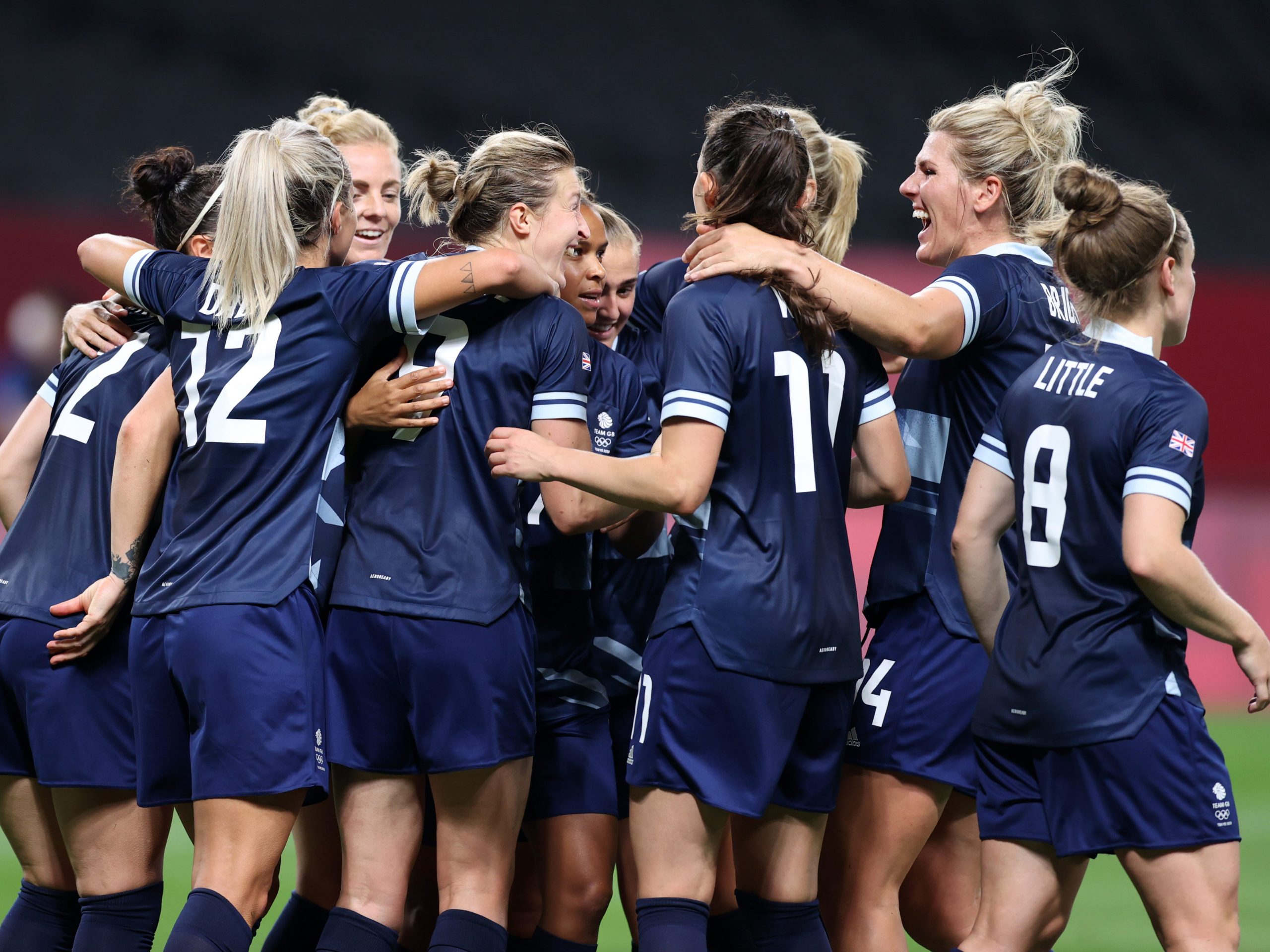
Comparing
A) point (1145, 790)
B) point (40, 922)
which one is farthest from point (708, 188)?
point (40, 922)

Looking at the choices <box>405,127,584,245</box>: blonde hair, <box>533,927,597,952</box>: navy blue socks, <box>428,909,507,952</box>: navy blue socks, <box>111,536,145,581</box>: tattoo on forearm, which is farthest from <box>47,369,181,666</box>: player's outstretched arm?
<box>533,927,597,952</box>: navy blue socks

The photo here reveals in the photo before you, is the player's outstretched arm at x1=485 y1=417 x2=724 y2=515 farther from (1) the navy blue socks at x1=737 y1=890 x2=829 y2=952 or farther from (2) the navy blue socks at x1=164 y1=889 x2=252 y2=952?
(2) the navy blue socks at x1=164 y1=889 x2=252 y2=952

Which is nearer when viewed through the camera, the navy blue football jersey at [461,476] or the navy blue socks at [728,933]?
the navy blue football jersey at [461,476]

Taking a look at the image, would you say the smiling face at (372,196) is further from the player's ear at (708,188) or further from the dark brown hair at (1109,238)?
the dark brown hair at (1109,238)

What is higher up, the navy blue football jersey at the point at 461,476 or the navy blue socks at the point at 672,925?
the navy blue football jersey at the point at 461,476

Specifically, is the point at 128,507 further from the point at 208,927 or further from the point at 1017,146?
the point at 1017,146

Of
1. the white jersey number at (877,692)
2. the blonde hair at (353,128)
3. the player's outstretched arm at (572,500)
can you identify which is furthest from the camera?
the blonde hair at (353,128)

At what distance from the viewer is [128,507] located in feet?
9.75

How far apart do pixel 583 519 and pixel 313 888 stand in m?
1.16

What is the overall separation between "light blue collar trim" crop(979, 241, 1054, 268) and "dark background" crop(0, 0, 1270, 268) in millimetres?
9099

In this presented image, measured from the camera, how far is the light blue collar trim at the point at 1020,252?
3.25m

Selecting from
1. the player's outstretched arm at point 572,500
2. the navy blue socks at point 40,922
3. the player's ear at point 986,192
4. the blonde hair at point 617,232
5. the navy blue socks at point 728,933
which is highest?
the player's ear at point 986,192

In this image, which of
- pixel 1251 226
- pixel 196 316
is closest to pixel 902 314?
pixel 196 316

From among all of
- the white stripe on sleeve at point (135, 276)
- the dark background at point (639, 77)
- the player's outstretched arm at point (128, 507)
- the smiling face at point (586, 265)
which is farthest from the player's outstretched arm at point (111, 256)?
the dark background at point (639, 77)
